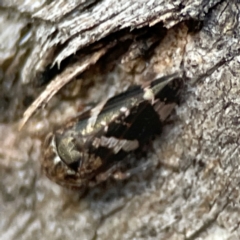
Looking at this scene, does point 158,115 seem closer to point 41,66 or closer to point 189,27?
point 189,27

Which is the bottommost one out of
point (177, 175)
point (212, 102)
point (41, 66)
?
point (177, 175)

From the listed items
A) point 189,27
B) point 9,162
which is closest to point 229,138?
point 189,27

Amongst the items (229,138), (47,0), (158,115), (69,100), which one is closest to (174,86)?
(158,115)

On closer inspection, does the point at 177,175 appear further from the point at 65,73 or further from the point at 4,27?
the point at 4,27

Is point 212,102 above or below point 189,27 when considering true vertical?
below

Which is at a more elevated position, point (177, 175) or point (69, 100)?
point (69, 100)

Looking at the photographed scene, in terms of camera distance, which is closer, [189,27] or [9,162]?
[189,27]
